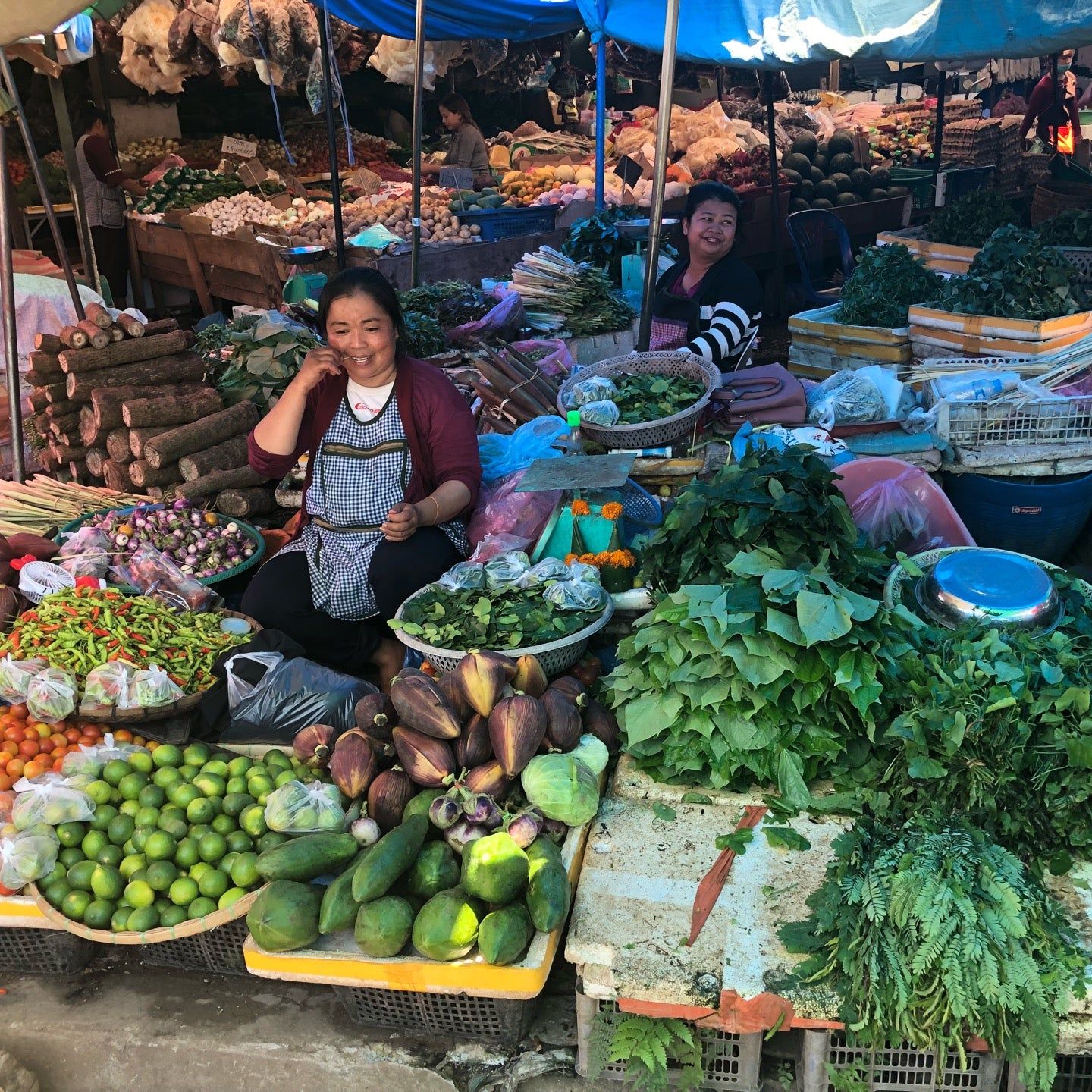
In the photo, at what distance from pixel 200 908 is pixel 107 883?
0.25 meters

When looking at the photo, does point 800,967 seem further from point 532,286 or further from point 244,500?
point 532,286

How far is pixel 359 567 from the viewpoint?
10.9ft

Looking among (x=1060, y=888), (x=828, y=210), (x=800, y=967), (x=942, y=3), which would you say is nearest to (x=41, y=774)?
(x=800, y=967)

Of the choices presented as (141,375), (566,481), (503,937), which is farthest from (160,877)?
(141,375)

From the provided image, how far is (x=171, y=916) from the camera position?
7.38ft

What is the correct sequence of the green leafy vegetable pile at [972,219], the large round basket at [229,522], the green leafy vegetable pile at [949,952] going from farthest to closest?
1. the green leafy vegetable pile at [972,219]
2. the large round basket at [229,522]
3. the green leafy vegetable pile at [949,952]

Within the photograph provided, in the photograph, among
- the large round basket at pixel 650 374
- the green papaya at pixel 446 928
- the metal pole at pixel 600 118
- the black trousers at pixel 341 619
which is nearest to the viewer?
the green papaya at pixel 446 928

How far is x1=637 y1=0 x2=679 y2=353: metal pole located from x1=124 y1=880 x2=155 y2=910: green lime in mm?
2818

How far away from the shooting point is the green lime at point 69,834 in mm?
2391

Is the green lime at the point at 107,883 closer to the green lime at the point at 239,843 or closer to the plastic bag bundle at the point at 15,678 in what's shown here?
the green lime at the point at 239,843

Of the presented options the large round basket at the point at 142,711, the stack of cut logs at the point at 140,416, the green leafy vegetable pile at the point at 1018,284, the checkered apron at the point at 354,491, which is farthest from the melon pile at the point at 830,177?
the large round basket at the point at 142,711

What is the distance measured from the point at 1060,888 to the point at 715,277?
3.26 meters

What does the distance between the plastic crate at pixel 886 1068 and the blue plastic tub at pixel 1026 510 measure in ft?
7.10

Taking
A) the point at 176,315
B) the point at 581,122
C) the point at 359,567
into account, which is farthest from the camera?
the point at 581,122
